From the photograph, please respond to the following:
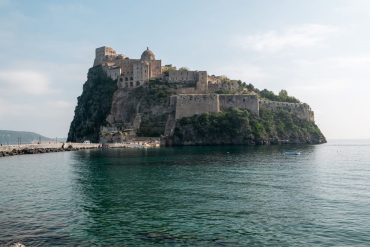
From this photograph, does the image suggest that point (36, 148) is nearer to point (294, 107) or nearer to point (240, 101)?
point (240, 101)

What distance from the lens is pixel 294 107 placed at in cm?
13612

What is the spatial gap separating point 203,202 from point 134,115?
95.6 meters

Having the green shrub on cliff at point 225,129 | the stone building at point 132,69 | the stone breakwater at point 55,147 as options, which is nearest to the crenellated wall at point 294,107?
the green shrub on cliff at point 225,129

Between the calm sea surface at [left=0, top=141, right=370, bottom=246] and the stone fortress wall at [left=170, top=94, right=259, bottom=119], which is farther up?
the stone fortress wall at [left=170, top=94, right=259, bottom=119]

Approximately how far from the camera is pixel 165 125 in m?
118

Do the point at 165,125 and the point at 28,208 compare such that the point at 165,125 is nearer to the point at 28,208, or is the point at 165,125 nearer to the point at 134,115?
the point at 134,115

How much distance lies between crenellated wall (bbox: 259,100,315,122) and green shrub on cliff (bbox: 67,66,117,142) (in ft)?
168

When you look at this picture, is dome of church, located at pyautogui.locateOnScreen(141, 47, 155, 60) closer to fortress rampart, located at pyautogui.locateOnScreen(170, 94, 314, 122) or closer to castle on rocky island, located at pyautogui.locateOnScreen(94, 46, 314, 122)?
castle on rocky island, located at pyautogui.locateOnScreen(94, 46, 314, 122)

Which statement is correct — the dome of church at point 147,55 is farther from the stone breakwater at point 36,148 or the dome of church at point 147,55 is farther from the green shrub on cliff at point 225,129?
the stone breakwater at point 36,148

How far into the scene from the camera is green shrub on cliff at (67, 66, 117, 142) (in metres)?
128

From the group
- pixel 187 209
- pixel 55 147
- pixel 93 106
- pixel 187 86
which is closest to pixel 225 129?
pixel 187 86

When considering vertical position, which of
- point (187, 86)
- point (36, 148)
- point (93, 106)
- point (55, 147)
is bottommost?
point (36, 148)

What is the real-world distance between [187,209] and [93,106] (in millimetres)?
110903

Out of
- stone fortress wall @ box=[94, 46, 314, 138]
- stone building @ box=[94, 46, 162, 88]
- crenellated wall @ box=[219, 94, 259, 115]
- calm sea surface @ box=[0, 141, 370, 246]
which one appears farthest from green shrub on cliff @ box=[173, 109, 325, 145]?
calm sea surface @ box=[0, 141, 370, 246]
